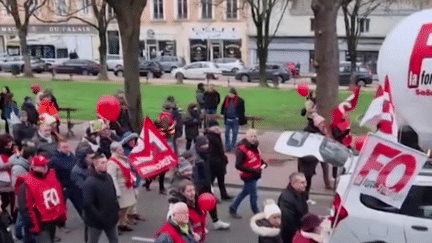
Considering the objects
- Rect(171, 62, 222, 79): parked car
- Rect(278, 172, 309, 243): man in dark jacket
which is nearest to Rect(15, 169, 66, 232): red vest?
Rect(278, 172, 309, 243): man in dark jacket

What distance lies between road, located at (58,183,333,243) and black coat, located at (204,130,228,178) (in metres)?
0.70

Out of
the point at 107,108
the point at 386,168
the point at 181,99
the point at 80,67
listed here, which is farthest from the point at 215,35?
the point at 386,168

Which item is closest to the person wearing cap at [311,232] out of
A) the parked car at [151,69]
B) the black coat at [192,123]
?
the black coat at [192,123]

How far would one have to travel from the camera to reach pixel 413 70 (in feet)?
25.1

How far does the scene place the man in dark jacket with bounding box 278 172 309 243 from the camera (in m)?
6.25

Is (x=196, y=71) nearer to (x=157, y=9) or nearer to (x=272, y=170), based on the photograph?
(x=157, y=9)

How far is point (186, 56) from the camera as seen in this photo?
5138 cm

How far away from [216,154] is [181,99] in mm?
14643

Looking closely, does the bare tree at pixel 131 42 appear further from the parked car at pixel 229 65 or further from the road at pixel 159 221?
the parked car at pixel 229 65

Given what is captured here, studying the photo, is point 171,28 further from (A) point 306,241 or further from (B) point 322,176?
(A) point 306,241

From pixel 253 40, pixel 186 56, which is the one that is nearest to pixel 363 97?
pixel 253 40

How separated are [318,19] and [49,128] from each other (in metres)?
6.76

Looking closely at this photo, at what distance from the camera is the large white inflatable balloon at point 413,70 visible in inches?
300

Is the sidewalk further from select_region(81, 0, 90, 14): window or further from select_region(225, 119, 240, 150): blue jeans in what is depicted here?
select_region(81, 0, 90, 14): window
